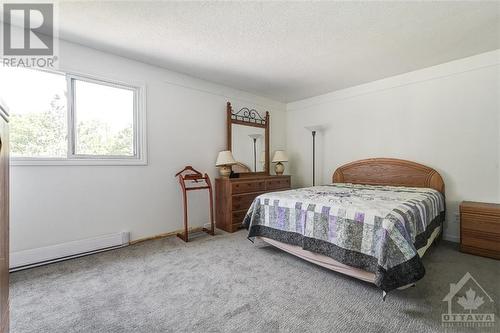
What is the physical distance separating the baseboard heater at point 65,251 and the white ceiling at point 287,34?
2266 mm

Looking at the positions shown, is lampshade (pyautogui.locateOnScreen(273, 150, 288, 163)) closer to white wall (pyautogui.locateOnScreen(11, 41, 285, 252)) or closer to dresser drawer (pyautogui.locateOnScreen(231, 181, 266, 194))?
dresser drawer (pyautogui.locateOnScreen(231, 181, 266, 194))

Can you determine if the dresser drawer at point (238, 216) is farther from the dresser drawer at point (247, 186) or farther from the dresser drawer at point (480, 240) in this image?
the dresser drawer at point (480, 240)

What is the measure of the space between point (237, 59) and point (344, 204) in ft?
7.25

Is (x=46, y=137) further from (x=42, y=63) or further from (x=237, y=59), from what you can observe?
(x=237, y=59)

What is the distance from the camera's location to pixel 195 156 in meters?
3.65

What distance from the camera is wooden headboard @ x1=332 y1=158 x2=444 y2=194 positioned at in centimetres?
319

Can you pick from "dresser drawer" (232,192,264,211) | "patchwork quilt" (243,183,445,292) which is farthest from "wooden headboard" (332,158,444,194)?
"dresser drawer" (232,192,264,211)

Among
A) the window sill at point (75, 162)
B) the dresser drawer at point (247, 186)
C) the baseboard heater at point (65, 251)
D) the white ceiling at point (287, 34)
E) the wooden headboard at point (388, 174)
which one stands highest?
the white ceiling at point (287, 34)

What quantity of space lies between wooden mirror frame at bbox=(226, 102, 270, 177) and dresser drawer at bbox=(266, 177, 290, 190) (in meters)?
0.41

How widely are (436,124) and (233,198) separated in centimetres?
309

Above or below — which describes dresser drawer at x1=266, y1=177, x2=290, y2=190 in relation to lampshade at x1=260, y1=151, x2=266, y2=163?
below

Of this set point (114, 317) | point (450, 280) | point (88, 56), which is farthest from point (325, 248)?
point (88, 56)

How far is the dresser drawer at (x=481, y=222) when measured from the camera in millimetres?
2455

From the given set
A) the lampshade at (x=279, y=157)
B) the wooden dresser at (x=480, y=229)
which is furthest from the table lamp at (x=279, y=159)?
the wooden dresser at (x=480, y=229)
